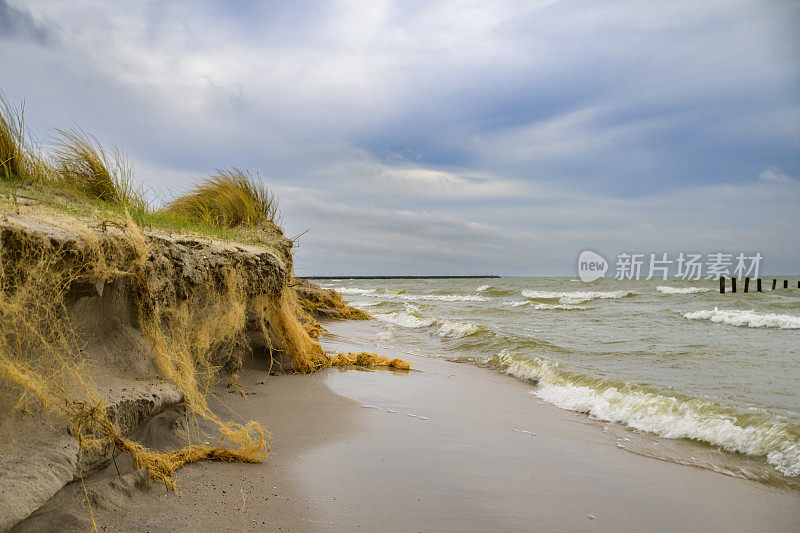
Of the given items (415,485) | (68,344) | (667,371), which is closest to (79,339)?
(68,344)

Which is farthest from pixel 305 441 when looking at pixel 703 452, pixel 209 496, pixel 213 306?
pixel 703 452

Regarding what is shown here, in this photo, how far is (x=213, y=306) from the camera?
4.49 metres

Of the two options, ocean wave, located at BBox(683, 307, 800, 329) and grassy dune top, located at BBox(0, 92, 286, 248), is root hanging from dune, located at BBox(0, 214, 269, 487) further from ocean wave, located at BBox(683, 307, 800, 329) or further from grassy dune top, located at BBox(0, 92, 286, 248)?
ocean wave, located at BBox(683, 307, 800, 329)

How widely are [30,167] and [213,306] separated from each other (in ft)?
7.29

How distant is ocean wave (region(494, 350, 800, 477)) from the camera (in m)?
4.20

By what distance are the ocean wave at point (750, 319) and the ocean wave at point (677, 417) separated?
33.8ft

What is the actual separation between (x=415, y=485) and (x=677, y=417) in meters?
3.34

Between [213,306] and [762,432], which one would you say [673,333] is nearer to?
[762,432]

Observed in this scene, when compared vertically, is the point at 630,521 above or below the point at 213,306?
below

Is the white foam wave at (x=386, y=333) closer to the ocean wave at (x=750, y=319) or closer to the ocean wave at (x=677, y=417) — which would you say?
the ocean wave at (x=677, y=417)

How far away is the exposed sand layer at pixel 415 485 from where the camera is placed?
8.44ft

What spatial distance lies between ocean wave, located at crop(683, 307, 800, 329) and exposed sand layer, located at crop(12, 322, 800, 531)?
1204 cm

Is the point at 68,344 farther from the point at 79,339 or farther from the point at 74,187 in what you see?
the point at 74,187

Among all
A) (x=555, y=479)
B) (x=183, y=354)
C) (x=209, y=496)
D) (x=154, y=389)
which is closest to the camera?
(x=209, y=496)
